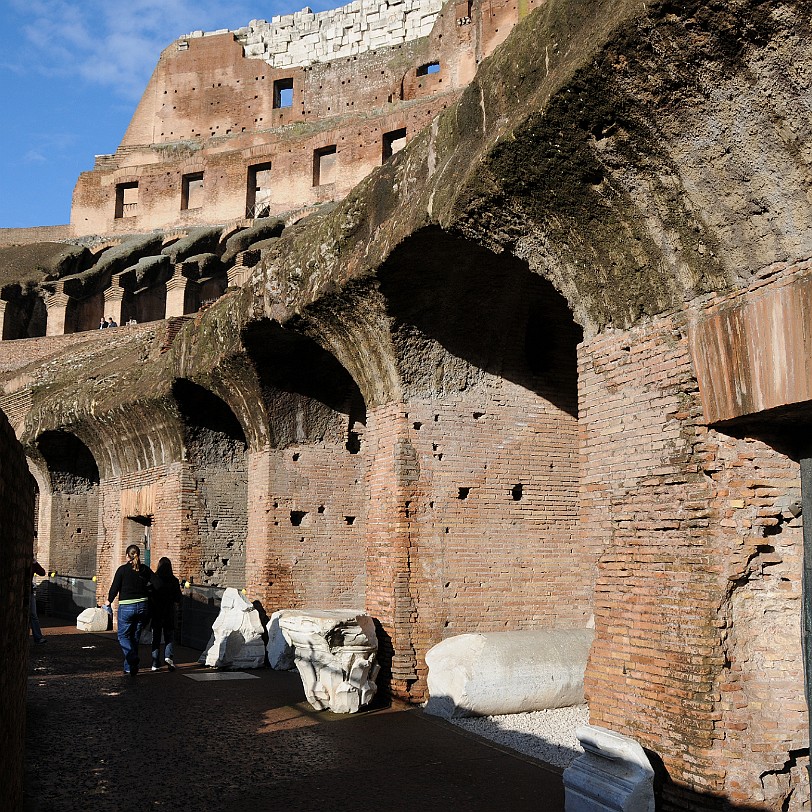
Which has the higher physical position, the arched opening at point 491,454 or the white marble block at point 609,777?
the arched opening at point 491,454

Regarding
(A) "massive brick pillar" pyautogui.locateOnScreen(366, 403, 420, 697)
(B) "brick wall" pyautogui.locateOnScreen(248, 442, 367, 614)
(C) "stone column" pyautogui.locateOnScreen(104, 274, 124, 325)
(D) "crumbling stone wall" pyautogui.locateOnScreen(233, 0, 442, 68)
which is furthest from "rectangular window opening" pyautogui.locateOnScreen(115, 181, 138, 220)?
(A) "massive brick pillar" pyautogui.locateOnScreen(366, 403, 420, 697)

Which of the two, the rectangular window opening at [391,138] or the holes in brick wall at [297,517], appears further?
the rectangular window opening at [391,138]

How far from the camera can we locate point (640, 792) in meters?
5.07

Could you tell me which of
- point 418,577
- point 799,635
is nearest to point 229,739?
point 418,577

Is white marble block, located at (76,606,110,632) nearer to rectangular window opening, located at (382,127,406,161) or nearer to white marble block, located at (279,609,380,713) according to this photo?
white marble block, located at (279,609,380,713)

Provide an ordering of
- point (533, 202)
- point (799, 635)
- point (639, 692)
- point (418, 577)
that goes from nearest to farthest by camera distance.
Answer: point (799, 635) < point (639, 692) < point (533, 202) < point (418, 577)

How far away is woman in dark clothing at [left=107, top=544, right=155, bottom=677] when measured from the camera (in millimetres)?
9852

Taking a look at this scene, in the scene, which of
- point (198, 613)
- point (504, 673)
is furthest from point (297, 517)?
point (504, 673)

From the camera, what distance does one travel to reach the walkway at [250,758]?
5.50 meters

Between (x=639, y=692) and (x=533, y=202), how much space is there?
3.20 metres

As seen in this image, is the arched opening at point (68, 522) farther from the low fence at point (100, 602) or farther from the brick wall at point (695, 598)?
the brick wall at point (695, 598)

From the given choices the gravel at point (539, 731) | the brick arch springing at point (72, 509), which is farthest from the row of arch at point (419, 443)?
the brick arch springing at point (72, 509)

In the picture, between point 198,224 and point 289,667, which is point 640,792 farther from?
point 198,224

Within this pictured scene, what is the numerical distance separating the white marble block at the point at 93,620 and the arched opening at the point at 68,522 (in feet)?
7.41
